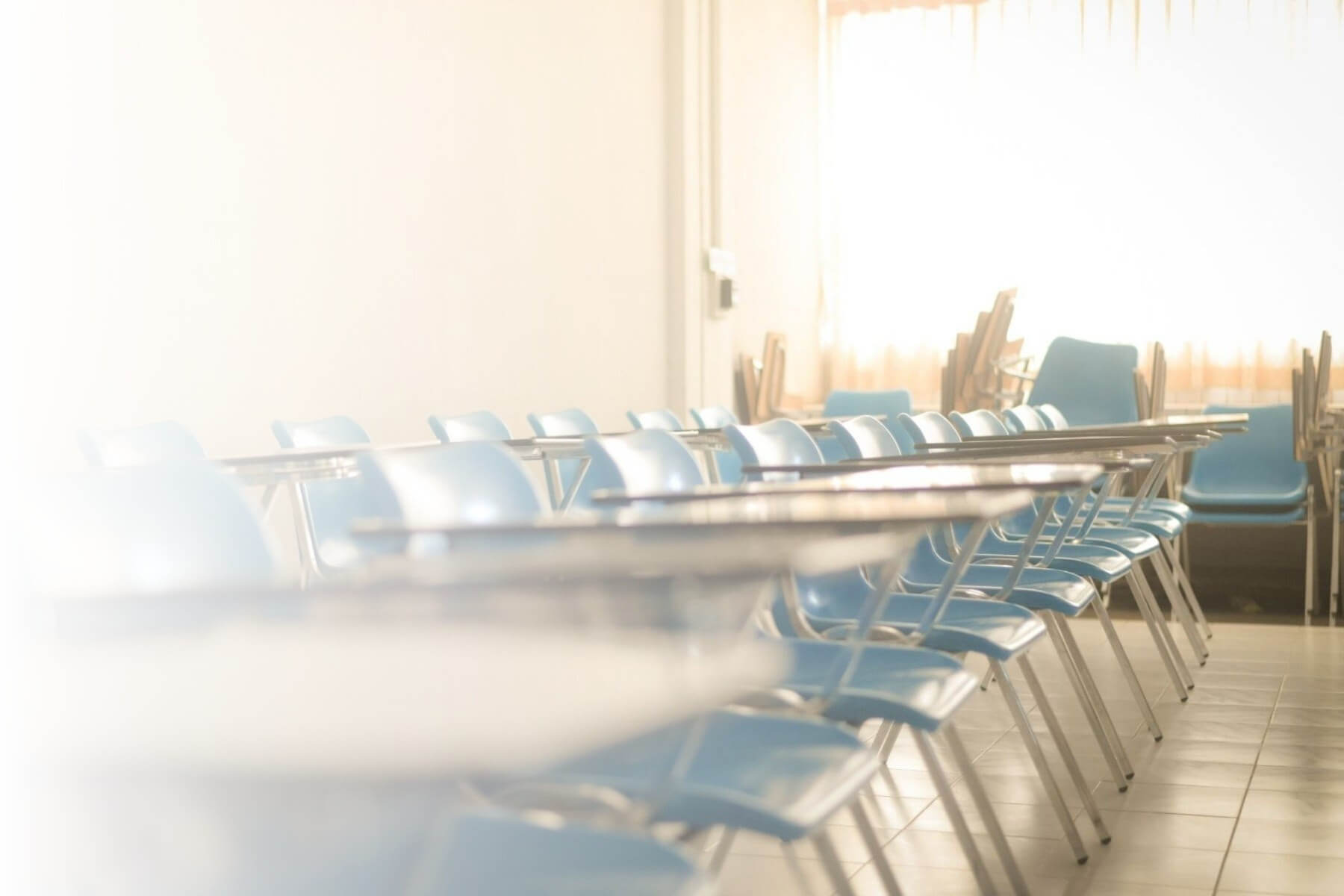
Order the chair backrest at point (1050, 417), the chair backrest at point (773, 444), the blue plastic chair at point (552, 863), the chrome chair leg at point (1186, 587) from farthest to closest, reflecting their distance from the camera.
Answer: the chair backrest at point (1050, 417), the chrome chair leg at point (1186, 587), the chair backrest at point (773, 444), the blue plastic chair at point (552, 863)

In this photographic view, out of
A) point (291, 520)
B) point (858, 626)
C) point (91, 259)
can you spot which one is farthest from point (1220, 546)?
point (858, 626)

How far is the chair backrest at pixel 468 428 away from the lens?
4.14 meters

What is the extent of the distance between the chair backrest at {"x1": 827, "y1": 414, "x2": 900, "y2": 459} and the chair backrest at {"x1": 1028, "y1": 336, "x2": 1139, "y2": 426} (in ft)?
14.3

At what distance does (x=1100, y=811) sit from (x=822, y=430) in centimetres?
212

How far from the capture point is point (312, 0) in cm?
526

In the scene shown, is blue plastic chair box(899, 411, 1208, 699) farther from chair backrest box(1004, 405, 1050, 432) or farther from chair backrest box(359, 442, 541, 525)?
chair backrest box(359, 442, 541, 525)

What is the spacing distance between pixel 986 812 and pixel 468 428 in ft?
6.84

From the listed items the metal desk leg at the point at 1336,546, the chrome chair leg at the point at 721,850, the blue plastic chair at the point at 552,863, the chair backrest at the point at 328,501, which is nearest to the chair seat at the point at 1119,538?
the chair backrest at the point at 328,501

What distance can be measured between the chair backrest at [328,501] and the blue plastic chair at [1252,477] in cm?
558

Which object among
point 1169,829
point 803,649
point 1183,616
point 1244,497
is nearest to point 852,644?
point 803,649

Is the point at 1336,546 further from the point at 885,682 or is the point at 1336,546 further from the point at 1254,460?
the point at 885,682

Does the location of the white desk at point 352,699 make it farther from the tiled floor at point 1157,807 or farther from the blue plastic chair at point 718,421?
the blue plastic chair at point 718,421

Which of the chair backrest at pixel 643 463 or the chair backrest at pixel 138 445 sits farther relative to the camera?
the chair backrest at pixel 138 445

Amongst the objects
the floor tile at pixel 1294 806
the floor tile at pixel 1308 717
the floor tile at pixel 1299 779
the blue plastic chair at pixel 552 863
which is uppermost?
the blue plastic chair at pixel 552 863
